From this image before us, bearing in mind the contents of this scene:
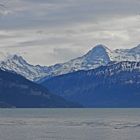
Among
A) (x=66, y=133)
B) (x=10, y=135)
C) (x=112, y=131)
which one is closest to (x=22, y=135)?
(x=10, y=135)

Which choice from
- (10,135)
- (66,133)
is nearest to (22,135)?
(10,135)

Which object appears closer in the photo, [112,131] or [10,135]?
[10,135]

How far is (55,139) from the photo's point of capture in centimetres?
16788

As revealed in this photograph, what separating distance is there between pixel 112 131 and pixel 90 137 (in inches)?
952

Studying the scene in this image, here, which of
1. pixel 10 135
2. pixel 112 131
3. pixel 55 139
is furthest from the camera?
pixel 112 131

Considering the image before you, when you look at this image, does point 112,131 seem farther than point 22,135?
Yes

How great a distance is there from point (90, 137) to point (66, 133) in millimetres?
16554

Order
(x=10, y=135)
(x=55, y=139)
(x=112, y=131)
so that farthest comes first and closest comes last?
1. (x=112, y=131)
2. (x=10, y=135)
3. (x=55, y=139)

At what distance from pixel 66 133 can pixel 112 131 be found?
1735 centimetres

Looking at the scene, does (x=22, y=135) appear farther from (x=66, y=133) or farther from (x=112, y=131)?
(x=112, y=131)

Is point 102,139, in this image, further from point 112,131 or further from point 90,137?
point 112,131

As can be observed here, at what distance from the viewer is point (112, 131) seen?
199 metres

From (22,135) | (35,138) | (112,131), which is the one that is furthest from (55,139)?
(112,131)

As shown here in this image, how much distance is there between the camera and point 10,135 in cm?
18300
